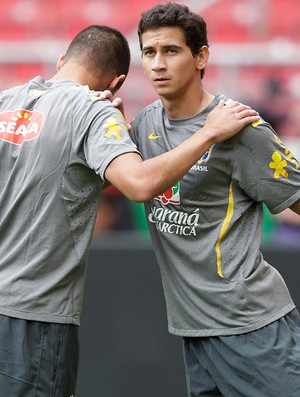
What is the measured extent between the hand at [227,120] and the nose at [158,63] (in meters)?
0.27

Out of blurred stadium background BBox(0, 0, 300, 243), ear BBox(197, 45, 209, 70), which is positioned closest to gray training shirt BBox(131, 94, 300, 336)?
ear BBox(197, 45, 209, 70)

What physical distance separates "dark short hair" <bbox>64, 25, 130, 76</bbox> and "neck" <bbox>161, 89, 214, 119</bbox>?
10.8 inches

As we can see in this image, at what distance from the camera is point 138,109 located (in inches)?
341

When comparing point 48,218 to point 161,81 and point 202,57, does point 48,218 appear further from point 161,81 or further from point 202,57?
point 202,57

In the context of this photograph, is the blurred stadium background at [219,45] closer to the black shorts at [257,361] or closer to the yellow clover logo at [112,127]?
the black shorts at [257,361]

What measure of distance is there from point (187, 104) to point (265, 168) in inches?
16.3

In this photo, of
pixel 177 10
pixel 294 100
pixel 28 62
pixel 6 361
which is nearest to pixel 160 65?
pixel 177 10

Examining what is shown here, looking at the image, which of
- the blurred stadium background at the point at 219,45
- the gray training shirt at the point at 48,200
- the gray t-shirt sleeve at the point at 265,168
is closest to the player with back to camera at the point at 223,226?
the gray t-shirt sleeve at the point at 265,168

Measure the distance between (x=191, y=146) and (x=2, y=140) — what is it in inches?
30.0

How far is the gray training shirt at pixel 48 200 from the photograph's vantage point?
330 cm

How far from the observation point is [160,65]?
11.3ft

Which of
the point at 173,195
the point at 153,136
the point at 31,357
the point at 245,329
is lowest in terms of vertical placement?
the point at 31,357

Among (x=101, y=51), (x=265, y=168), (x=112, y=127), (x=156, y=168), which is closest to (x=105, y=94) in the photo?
(x=112, y=127)

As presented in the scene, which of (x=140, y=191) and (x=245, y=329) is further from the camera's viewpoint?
(x=245, y=329)
